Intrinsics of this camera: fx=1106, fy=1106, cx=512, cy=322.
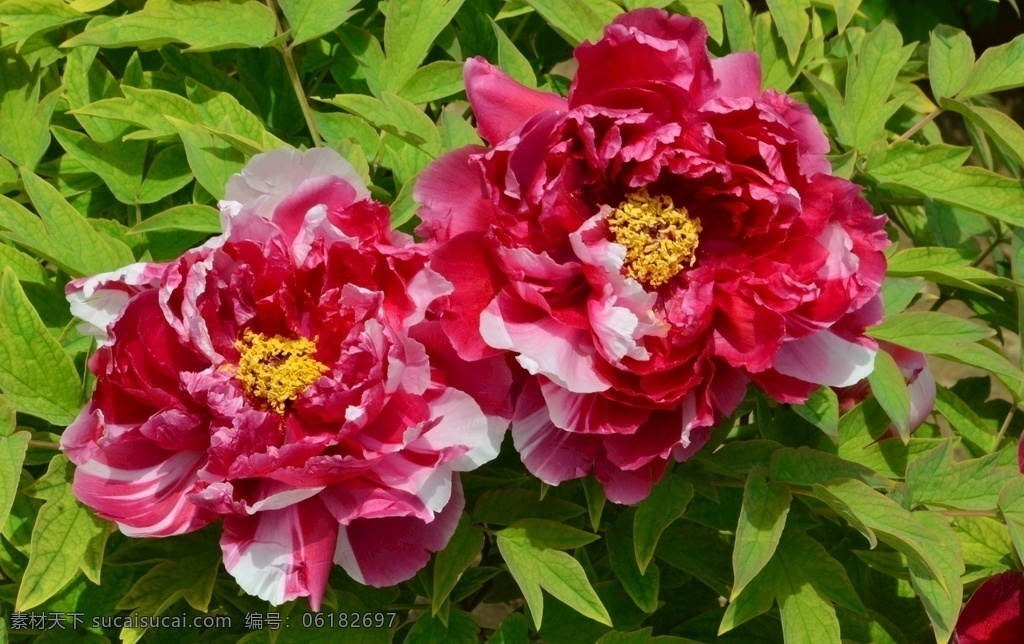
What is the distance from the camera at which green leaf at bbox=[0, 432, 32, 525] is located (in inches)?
39.8

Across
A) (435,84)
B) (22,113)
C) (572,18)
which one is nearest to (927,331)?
(572,18)

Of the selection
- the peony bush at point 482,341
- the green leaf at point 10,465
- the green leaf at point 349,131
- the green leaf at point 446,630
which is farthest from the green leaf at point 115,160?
the green leaf at point 446,630

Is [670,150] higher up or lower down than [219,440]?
higher up

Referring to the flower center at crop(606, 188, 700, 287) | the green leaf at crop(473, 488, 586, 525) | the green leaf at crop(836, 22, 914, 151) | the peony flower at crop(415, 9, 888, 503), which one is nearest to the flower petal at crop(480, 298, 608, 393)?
the peony flower at crop(415, 9, 888, 503)

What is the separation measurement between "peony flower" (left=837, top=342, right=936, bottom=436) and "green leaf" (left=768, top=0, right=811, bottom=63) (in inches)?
14.5

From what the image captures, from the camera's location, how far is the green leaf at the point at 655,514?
1.12 metres

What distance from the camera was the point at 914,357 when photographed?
126 centimetres

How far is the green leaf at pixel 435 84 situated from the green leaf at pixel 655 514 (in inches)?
20.6

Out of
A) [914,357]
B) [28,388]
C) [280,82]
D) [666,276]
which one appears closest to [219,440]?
[28,388]

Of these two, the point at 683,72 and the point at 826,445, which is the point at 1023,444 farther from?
the point at 683,72

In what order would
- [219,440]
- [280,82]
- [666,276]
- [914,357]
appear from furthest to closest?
[280,82]
[914,357]
[666,276]
[219,440]

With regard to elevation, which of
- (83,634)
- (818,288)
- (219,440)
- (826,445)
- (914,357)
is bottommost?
(83,634)

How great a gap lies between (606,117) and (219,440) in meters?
0.45

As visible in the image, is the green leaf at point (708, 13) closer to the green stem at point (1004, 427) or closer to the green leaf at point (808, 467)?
the green leaf at point (808, 467)
